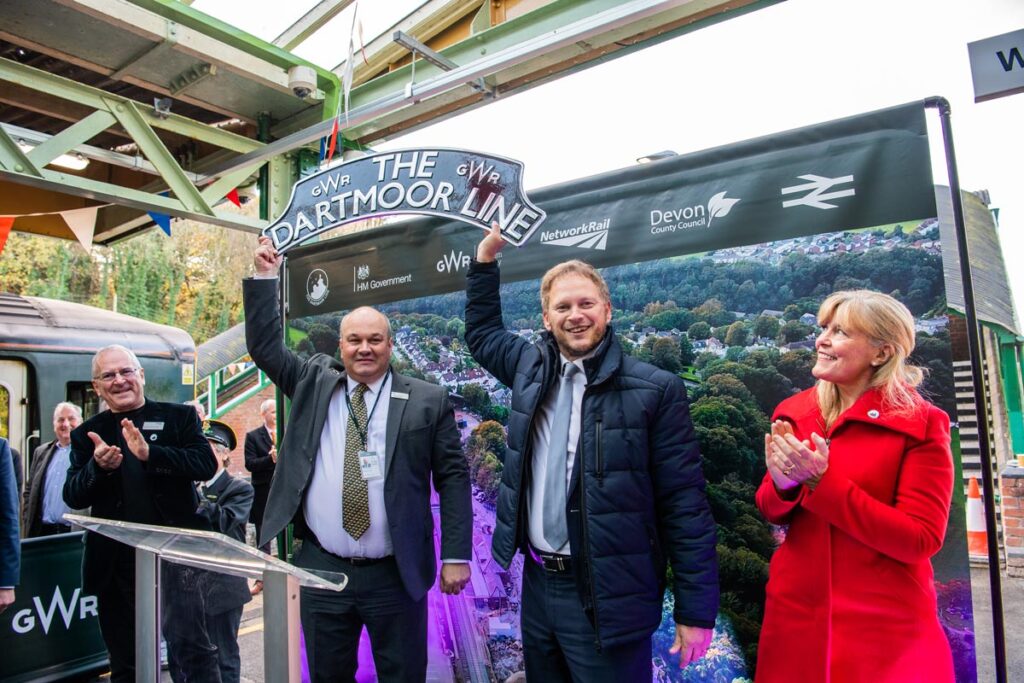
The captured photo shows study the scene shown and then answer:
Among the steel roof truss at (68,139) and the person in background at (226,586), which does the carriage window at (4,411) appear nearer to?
the steel roof truss at (68,139)

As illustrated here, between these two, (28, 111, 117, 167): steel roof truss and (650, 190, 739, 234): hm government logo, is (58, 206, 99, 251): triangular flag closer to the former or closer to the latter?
(28, 111, 117, 167): steel roof truss

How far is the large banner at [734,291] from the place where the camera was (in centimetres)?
237

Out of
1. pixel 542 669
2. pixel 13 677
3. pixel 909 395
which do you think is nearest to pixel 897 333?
pixel 909 395

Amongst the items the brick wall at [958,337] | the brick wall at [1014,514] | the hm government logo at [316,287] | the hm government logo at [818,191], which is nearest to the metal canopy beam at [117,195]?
the hm government logo at [316,287]

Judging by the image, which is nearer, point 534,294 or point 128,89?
point 534,294

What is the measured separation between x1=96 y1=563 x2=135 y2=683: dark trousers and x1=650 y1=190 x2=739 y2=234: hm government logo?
307 cm

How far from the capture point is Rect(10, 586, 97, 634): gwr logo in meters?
4.23

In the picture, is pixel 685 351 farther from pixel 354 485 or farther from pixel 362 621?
pixel 362 621

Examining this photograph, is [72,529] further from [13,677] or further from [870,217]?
[870,217]

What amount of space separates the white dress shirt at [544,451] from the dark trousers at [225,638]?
3.52 feet

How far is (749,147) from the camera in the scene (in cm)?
270

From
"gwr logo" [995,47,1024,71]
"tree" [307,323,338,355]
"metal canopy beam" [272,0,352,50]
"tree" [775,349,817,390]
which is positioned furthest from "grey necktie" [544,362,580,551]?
"metal canopy beam" [272,0,352,50]

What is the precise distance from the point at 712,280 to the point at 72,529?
5172 mm

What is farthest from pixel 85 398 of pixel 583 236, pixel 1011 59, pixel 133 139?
pixel 1011 59
